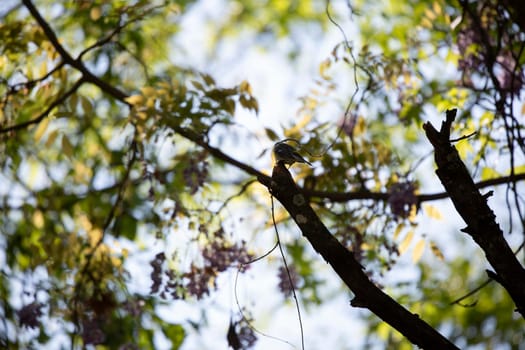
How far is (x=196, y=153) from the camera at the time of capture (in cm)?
340

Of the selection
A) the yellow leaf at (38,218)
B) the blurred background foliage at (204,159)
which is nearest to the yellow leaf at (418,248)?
the blurred background foliage at (204,159)

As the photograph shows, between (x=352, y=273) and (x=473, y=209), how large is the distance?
0.36 metres

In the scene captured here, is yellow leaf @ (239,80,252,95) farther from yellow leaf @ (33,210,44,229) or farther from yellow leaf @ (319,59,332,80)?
yellow leaf @ (33,210,44,229)

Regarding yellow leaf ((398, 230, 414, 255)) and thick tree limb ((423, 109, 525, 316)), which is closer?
thick tree limb ((423, 109, 525, 316))

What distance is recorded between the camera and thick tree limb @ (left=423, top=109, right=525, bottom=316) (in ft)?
6.51

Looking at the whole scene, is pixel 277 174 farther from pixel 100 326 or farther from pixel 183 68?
pixel 183 68

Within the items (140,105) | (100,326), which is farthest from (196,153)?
(100,326)

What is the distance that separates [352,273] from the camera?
2.02 metres

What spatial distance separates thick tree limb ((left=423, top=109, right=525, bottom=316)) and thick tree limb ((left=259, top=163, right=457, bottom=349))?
0.25m

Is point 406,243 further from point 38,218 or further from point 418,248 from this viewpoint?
point 38,218

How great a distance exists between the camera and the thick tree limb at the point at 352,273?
196 cm

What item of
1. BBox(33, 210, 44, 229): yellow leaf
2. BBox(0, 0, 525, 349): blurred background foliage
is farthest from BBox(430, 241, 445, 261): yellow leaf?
BBox(33, 210, 44, 229): yellow leaf

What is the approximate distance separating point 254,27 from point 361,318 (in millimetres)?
3125

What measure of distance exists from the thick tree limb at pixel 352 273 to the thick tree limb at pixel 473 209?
0.83ft
